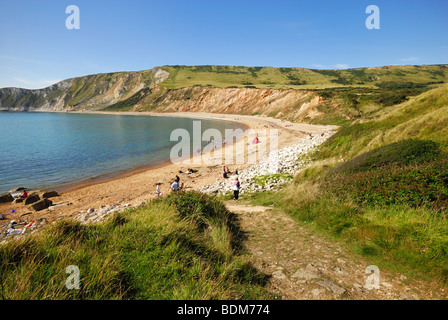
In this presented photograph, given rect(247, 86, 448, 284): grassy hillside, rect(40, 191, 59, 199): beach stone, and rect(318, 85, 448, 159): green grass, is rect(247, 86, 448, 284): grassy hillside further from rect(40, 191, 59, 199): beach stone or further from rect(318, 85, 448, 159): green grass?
rect(40, 191, 59, 199): beach stone

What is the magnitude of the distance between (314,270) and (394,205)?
137 inches

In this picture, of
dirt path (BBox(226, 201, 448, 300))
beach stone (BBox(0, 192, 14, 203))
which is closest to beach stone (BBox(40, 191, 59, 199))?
beach stone (BBox(0, 192, 14, 203))

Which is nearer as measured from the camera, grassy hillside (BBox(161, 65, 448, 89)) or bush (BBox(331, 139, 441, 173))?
bush (BBox(331, 139, 441, 173))

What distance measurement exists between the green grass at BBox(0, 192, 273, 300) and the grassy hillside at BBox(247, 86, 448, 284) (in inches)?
130

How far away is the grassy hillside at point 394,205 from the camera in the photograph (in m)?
4.91

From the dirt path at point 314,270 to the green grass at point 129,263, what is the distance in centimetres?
55

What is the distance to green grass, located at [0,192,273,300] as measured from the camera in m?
3.27

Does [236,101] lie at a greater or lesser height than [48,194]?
greater

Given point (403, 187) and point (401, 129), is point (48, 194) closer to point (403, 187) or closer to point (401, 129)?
point (403, 187)

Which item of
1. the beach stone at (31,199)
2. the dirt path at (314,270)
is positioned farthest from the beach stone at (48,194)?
the dirt path at (314,270)

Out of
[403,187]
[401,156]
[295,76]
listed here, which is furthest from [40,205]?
[295,76]

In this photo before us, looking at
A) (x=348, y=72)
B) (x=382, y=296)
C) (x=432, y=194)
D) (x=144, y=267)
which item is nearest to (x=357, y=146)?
(x=432, y=194)

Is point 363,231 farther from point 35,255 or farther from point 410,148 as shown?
point 35,255

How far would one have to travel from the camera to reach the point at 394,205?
6340 millimetres
